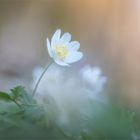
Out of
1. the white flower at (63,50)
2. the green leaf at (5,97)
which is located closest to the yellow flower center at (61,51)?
the white flower at (63,50)

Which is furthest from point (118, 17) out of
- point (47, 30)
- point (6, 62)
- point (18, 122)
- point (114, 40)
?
point (18, 122)

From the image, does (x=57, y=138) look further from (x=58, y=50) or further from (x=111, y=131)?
(x=58, y=50)

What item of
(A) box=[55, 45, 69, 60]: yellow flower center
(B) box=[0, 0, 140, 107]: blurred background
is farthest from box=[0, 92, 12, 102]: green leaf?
(B) box=[0, 0, 140, 107]: blurred background

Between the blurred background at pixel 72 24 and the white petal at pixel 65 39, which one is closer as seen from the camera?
the white petal at pixel 65 39

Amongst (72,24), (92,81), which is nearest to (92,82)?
(92,81)

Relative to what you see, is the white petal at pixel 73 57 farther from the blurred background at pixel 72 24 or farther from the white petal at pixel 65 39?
the blurred background at pixel 72 24

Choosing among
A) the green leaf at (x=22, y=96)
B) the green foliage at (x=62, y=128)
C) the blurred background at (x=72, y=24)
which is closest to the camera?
the green foliage at (x=62, y=128)

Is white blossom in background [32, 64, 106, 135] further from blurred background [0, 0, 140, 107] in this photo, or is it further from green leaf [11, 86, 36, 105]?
blurred background [0, 0, 140, 107]
